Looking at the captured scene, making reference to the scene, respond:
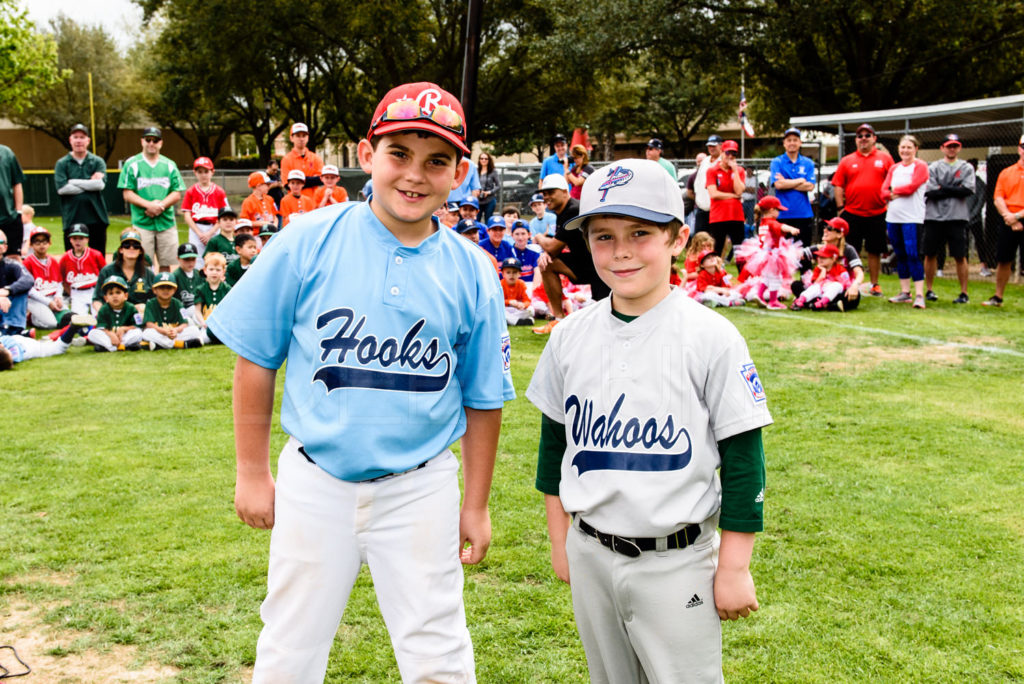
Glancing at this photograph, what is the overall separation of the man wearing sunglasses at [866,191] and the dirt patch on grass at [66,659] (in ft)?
36.9

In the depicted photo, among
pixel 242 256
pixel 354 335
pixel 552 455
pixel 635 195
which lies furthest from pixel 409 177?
pixel 242 256

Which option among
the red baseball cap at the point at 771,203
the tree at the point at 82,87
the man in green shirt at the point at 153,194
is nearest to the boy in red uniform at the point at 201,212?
the man in green shirt at the point at 153,194

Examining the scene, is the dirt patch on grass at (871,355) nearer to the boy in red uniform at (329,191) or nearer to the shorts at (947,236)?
the shorts at (947,236)

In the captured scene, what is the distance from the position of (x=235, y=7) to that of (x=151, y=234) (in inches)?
895

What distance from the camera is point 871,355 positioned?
8.42 meters

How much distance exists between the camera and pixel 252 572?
13.2 feet

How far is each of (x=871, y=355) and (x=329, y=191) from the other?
25.6ft

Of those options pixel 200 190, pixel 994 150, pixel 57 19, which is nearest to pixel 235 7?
pixel 200 190

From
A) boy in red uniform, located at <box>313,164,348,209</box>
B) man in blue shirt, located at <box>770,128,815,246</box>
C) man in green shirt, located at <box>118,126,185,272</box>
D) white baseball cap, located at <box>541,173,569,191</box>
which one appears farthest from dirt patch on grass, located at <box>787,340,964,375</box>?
man in green shirt, located at <box>118,126,185,272</box>

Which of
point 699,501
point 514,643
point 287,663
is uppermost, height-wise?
point 699,501

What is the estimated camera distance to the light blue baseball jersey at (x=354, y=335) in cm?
228

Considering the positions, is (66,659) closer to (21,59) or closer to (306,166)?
(306,166)

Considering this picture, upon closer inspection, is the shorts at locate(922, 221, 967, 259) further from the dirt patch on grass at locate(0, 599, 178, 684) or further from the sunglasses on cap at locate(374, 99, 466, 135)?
the dirt patch on grass at locate(0, 599, 178, 684)

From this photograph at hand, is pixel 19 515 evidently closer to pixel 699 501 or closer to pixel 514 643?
pixel 514 643
